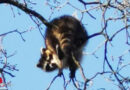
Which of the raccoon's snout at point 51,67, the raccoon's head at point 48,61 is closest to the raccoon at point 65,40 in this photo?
the raccoon's head at point 48,61

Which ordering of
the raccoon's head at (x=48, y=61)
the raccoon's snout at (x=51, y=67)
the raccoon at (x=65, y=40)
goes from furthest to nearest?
the raccoon's snout at (x=51, y=67), the raccoon's head at (x=48, y=61), the raccoon at (x=65, y=40)

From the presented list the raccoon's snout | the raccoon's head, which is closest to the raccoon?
the raccoon's head

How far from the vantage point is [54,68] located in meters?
7.57

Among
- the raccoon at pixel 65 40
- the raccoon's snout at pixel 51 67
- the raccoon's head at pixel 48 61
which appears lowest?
the raccoon's snout at pixel 51 67

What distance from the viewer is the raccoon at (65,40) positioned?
628 cm

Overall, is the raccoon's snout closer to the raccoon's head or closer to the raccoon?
the raccoon's head

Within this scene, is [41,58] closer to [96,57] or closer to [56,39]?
[56,39]

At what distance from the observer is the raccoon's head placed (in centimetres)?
743

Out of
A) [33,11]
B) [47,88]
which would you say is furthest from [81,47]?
[47,88]

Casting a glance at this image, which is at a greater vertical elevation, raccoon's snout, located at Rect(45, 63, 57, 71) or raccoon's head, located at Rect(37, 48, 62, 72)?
raccoon's head, located at Rect(37, 48, 62, 72)

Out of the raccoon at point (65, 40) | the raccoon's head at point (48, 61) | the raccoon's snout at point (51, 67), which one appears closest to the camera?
the raccoon at point (65, 40)

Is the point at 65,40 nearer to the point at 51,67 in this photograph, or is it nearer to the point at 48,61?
the point at 51,67

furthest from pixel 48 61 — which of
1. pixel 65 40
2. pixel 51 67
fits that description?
pixel 65 40

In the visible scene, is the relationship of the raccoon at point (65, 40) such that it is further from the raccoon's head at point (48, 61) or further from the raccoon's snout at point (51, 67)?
the raccoon's snout at point (51, 67)
